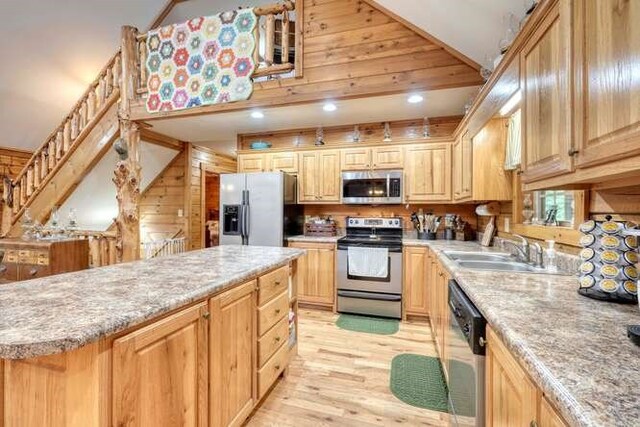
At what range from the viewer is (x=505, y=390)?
950 millimetres

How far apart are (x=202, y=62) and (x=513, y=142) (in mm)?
3431

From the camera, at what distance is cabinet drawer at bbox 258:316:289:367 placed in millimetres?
1828

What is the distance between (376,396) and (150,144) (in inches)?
199

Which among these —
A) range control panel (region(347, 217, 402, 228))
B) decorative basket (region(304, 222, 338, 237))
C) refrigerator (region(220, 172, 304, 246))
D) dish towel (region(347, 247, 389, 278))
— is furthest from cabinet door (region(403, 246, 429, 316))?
refrigerator (region(220, 172, 304, 246))

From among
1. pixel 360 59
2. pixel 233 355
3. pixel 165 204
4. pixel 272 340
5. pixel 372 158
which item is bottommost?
pixel 272 340

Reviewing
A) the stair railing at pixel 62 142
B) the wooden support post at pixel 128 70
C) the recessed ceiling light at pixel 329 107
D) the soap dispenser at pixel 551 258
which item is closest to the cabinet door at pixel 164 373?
the soap dispenser at pixel 551 258

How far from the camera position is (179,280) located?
1.42 meters

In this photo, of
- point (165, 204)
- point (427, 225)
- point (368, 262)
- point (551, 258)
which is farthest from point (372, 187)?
point (165, 204)

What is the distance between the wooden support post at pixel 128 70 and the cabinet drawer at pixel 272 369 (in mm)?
3680

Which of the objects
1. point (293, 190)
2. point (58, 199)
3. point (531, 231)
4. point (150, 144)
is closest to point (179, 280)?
point (531, 231)

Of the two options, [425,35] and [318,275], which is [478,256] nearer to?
[318,275]

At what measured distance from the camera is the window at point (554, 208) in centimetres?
193

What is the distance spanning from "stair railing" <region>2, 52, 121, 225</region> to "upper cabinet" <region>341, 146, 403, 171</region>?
3381 mm

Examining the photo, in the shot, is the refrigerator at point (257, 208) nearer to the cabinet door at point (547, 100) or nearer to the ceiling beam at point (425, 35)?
the ceiling beam at point (425, 35)
